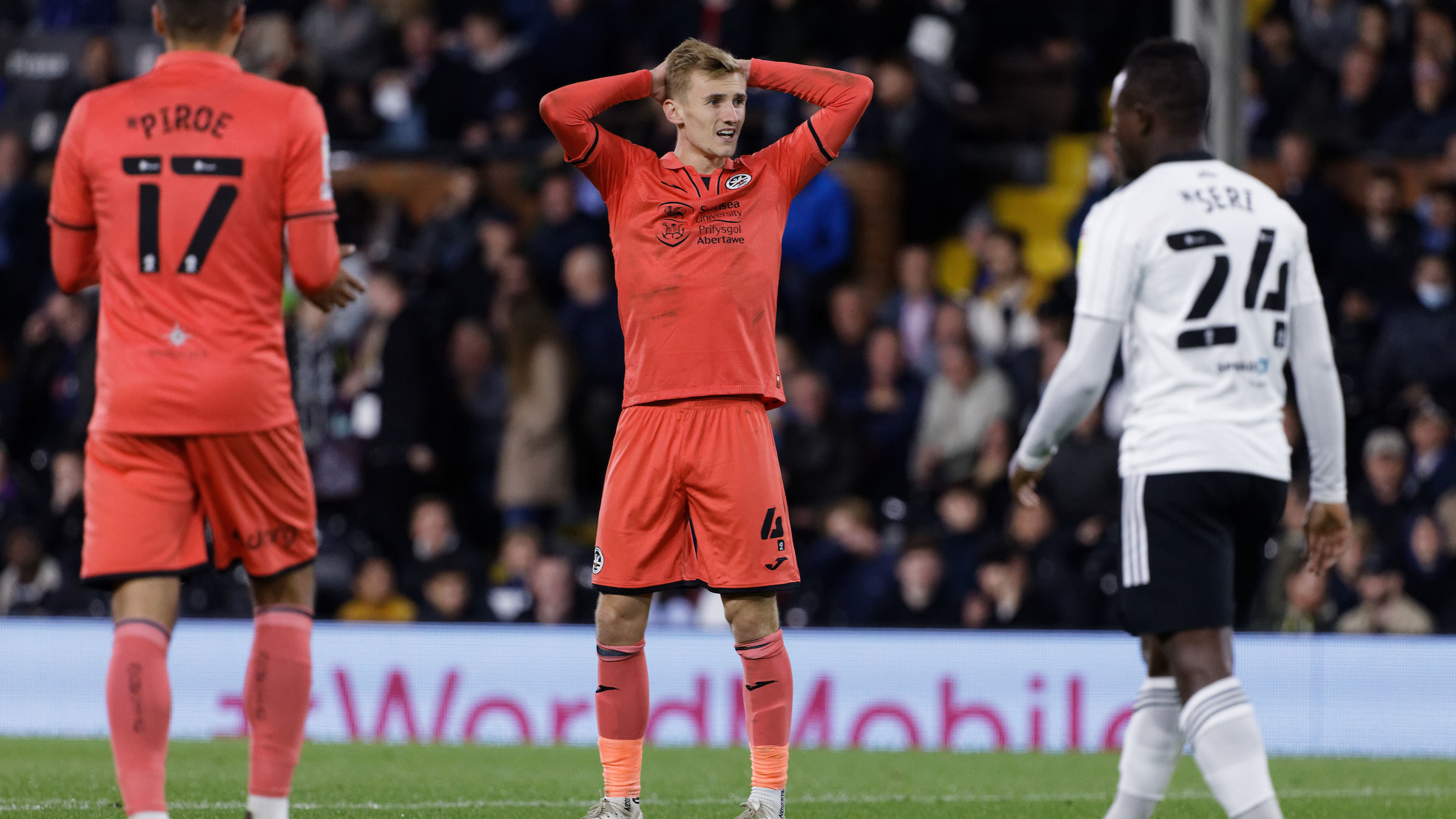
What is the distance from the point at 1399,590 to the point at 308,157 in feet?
26.7

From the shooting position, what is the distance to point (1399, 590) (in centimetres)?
1109

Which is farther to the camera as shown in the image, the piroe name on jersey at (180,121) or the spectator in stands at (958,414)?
the spectator in stands at (958,414)

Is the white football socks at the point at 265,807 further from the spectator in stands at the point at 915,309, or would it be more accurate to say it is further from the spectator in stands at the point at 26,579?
the spectator in stands at the point at 915,309

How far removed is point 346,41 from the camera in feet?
51.8

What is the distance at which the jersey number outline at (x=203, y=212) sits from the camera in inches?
187

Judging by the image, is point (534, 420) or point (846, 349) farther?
point (846, 349)

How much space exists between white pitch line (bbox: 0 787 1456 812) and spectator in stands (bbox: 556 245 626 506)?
5.95 meters

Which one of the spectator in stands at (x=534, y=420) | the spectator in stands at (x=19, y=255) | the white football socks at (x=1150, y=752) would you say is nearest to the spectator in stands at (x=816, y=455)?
the spectator in stands at (x=534, y=420)

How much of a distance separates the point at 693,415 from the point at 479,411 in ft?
25.8

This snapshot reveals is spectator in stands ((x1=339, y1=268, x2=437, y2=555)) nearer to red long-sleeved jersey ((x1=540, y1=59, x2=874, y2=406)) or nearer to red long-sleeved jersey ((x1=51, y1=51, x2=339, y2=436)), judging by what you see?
red long-sleeved jersey ((x1=540, y1=59, x2=874, y2=406))

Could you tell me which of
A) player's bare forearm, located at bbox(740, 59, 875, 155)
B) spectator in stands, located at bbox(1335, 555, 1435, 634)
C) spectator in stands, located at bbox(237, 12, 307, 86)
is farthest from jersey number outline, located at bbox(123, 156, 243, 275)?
spectator in stands, located at bbox(237, 12, 307, 86)

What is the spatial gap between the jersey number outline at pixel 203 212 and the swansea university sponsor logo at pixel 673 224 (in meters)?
1.55

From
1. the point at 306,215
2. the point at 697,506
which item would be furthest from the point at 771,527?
the point at 306,215

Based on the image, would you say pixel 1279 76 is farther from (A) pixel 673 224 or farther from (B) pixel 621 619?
(B) pixel 621 619
